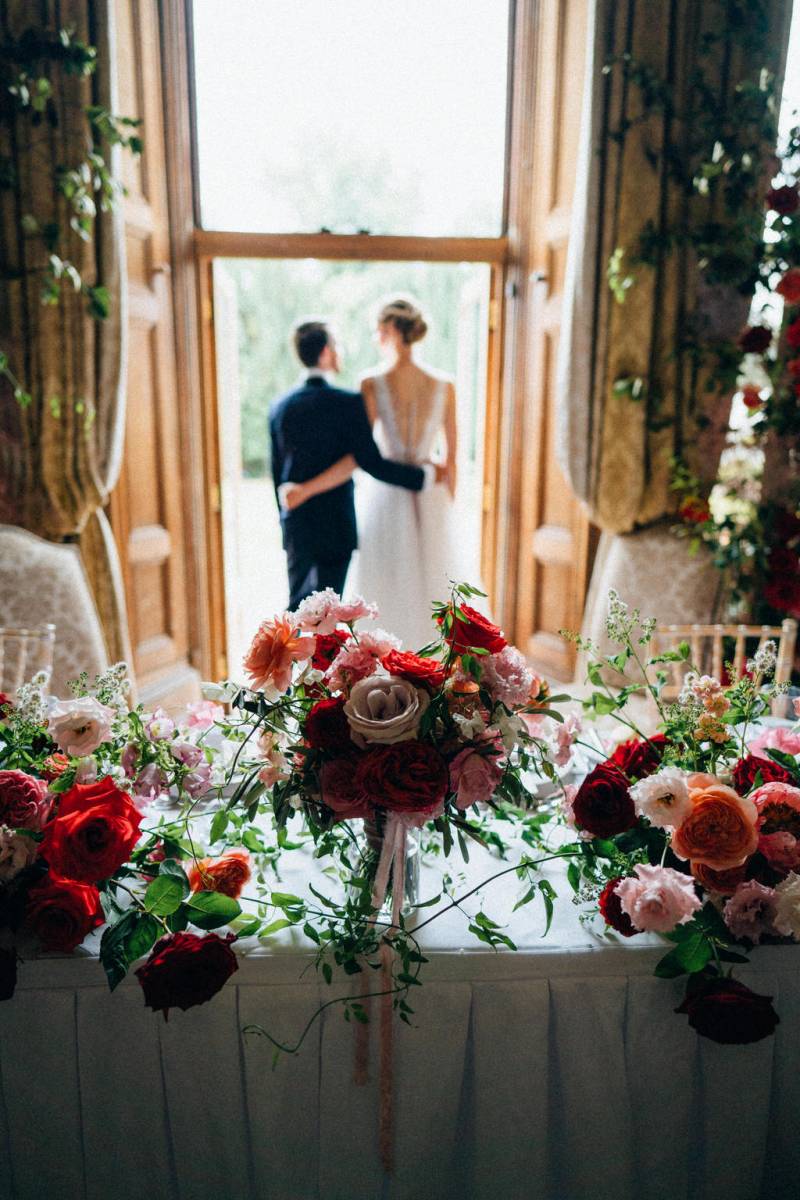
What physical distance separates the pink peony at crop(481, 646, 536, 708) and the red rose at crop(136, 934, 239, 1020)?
15.3 inches

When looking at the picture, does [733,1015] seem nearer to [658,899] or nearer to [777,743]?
[658,899]

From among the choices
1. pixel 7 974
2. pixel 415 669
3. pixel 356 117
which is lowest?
pixel 7 974

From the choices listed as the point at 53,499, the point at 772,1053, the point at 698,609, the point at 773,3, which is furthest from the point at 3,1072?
the point at 773,3

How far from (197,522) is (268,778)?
2816 millimetres

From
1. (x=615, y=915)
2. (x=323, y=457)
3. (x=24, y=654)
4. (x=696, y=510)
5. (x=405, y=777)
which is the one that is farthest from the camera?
(x=323, y=457)

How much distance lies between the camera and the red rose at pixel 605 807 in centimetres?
101

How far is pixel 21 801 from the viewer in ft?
3.29

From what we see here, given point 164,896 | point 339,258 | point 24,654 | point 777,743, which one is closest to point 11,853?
point 164,896

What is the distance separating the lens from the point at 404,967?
3.16 feet

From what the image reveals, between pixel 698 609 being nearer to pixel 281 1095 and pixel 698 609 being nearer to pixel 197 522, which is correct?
pixel 197 522

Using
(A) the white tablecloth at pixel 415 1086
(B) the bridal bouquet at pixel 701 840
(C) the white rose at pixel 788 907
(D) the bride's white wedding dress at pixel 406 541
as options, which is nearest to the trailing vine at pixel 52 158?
(D) the bride's white wedding dress at pixel 406 541

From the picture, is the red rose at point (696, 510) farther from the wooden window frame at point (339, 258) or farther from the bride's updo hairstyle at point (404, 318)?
the bride's updo hairstyle at point (404, 318)

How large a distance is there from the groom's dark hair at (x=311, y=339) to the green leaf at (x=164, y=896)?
2669 millimetres

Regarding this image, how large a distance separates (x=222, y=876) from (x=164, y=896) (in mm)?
95
